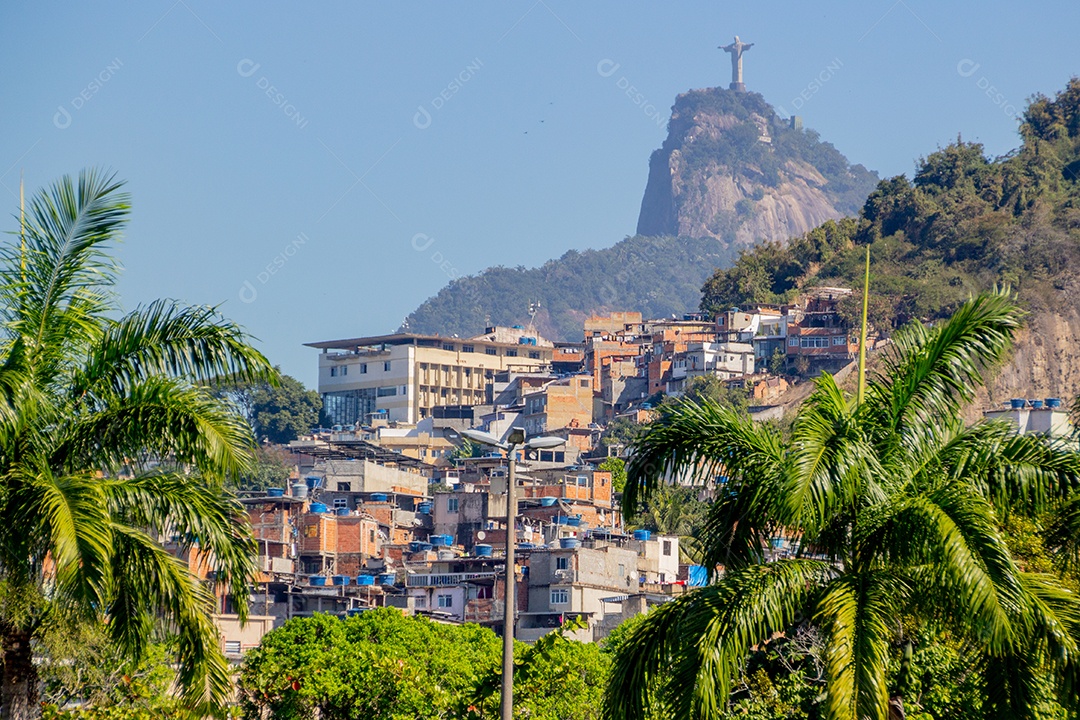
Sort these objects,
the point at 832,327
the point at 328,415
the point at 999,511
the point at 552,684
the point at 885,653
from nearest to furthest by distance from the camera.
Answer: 1. the point at 885,653
2. the point at 999,511
3. the point at 552,684
4. the point at 832,327
5. the point at 328,415

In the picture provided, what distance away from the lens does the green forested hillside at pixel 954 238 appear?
110250mm

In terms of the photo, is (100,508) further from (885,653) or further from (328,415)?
(328,415)

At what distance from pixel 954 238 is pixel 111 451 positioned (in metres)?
107

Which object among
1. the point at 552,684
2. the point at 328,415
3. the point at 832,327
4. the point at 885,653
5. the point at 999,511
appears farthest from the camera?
the point at 328,415

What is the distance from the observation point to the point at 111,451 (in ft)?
47.2

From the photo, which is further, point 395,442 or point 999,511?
point 395,442

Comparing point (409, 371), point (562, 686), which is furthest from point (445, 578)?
point (409, 371)

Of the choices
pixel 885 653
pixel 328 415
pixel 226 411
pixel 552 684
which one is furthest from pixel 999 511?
pixel 328 415

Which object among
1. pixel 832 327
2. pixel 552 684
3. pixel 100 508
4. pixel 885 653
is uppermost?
pixel 832 327

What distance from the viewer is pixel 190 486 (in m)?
14.4

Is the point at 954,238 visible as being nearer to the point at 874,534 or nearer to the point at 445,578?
the point at 445,578

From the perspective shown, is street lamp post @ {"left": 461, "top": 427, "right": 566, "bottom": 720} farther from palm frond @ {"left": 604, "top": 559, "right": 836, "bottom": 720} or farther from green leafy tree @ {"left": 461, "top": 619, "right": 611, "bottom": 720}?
green leafy tree @ {"left": 461, "top": 619, "right": 611, "bottom": 720}

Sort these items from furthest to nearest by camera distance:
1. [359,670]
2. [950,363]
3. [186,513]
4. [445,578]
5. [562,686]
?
[445,578] < [359,670] < [562,686] < [950,363] < [186,513]

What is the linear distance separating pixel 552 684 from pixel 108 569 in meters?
21.5
